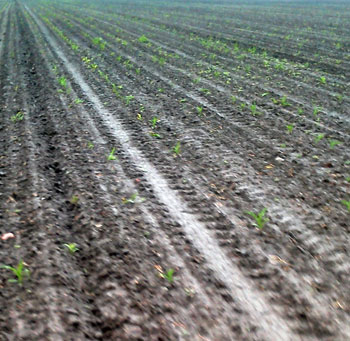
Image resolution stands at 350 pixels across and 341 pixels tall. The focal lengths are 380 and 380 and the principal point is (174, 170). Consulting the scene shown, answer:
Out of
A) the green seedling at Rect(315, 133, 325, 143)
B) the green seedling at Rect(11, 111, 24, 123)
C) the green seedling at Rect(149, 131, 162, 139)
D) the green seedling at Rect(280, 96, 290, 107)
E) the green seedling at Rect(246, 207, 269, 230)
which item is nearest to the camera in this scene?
the green seedling at Rect(246, 207, 269, 230)

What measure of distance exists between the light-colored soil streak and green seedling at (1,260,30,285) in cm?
168

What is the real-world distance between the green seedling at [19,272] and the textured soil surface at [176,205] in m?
0.03

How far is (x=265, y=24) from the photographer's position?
21703 mm

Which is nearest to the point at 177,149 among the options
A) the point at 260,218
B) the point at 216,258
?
the point at 260,218

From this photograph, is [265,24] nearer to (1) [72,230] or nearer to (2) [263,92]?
(2) [263,92]

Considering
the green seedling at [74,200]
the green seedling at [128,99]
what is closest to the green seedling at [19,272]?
the green seedling at [74,200]

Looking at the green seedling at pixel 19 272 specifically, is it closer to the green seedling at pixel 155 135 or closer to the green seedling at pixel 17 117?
the green seedling at pixel 155 135

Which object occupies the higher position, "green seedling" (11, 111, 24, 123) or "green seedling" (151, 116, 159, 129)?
"green seedling" (11, 111, 24, 123)

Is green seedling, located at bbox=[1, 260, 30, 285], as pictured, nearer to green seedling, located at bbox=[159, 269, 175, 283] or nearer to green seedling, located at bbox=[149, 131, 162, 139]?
green seedling, located at bbox=[159, 269, 175, 283]

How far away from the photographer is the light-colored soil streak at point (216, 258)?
3.04 m

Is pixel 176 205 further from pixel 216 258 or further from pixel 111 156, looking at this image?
pixel 111 156

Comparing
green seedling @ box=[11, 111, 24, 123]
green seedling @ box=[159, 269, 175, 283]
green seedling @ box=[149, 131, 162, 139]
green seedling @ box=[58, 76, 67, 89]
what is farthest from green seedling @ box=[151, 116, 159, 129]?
green seedling @ box=[159, 269, 175, 283]

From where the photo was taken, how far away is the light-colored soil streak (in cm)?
304

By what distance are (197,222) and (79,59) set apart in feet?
34.4
